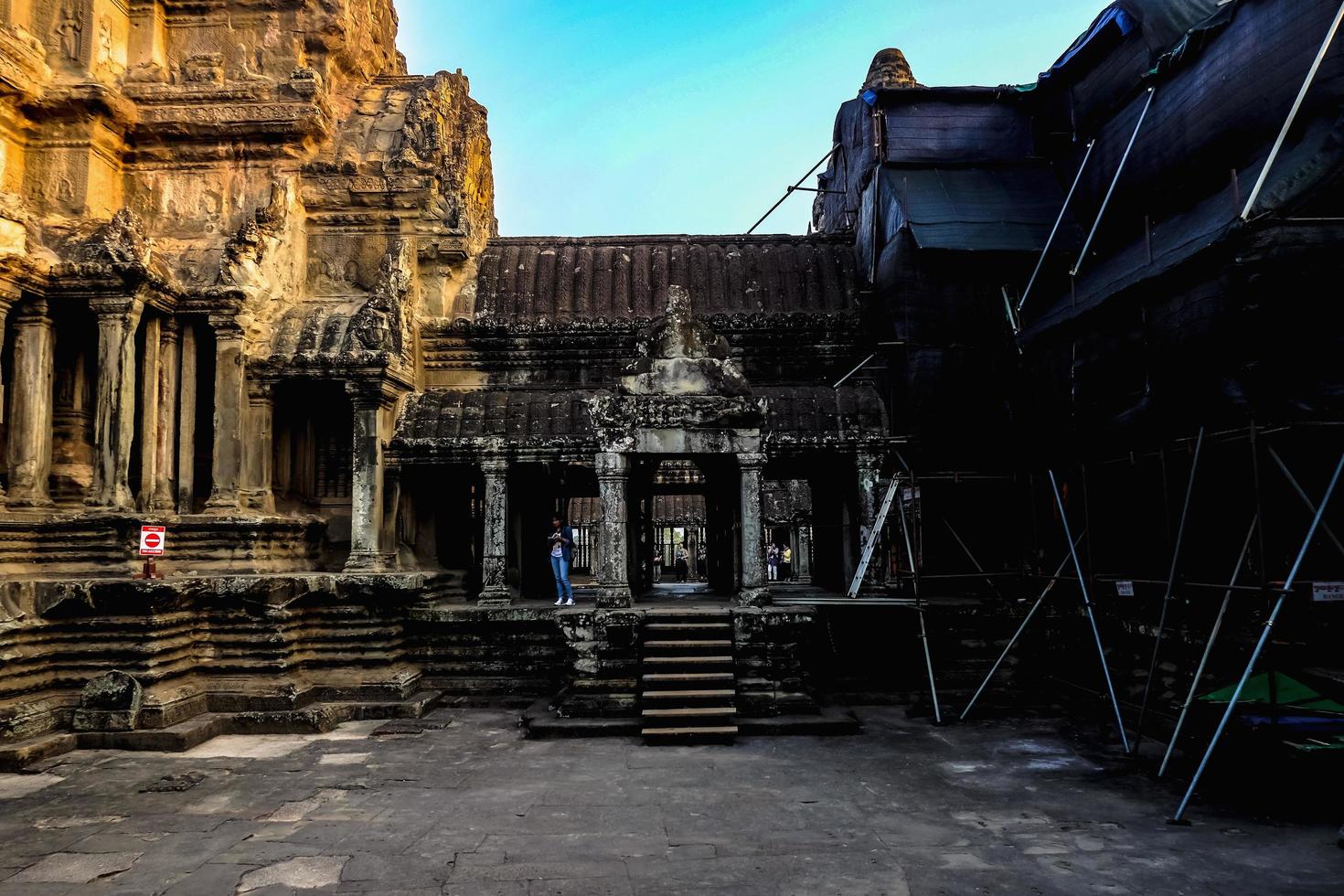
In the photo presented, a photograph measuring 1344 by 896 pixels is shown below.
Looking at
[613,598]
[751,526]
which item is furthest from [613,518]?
[751,526]

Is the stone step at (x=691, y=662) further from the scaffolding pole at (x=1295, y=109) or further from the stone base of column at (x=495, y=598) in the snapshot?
the scaffolding pole at (x=1295, y=109)

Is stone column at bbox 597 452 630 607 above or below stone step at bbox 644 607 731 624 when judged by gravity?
above

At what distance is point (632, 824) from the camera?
613 cm

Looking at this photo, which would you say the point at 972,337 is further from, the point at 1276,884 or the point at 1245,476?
the point at 1276,884

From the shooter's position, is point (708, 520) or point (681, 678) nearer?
point (681, 678)

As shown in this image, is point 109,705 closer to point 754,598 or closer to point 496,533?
point 496,533

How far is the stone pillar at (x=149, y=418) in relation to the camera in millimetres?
10500

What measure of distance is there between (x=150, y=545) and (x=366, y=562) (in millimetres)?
2414

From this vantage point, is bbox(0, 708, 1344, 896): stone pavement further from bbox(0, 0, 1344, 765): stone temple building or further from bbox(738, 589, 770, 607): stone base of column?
bbox(738, 589, 770, 607): stone base of column

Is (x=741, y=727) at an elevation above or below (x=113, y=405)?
below

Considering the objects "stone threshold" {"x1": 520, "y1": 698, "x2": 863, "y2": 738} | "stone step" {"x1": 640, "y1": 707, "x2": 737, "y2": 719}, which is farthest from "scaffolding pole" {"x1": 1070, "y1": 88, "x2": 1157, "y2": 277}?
"stone step" {"x1": 640, "y1": 707, "x2": 737, "y2": 719}

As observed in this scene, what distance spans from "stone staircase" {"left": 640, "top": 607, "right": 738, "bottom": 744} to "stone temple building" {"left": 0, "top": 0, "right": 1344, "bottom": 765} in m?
0.04

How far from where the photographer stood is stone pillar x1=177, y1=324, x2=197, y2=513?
10.7 m

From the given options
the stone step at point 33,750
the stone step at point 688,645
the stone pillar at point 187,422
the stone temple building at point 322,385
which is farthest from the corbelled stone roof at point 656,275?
the stone step at point 33,750
